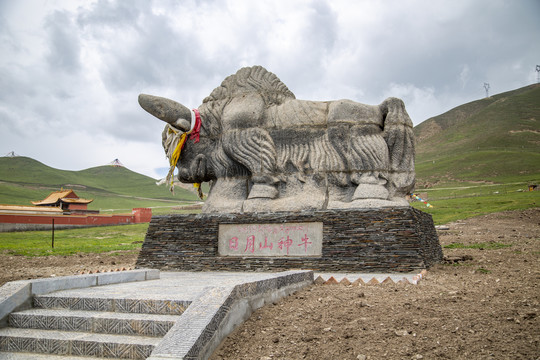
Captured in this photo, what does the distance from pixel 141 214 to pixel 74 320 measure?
1198 inches

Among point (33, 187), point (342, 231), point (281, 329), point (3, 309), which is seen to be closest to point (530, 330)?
point (281, 329)

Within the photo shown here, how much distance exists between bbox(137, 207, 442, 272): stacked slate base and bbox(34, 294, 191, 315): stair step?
3.27 metres

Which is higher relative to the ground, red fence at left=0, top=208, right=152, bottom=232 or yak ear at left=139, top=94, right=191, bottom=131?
yak ear at left=139, top=94, right=191, bottom=131

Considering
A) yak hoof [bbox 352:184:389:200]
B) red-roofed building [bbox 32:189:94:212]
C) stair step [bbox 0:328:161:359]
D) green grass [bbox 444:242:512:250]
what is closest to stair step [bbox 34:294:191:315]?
stair step [bbox 0:328:161:359]

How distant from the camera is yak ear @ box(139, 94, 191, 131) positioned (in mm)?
8227

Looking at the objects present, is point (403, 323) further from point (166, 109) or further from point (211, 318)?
point (166, 109)

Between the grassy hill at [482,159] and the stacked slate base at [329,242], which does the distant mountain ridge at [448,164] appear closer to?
the grassy hill at [482,159]

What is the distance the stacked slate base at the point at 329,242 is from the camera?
20.7ft

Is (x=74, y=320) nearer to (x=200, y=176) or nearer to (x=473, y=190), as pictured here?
(x=200, y=176)

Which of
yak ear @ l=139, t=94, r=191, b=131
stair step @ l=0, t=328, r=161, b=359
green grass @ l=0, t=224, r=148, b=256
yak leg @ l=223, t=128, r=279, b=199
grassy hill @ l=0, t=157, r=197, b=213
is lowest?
green grass @ l=0, t=224, r=148, b=256

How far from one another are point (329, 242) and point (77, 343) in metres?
4.09

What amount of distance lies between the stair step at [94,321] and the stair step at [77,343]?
2.6 inches

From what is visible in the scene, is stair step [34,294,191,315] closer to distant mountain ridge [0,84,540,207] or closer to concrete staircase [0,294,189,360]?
concrete staircase [0,294,189,360]

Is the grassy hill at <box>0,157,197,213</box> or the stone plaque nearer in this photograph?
the stone plaque
